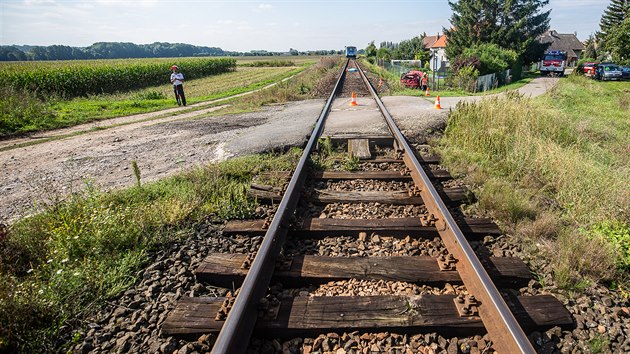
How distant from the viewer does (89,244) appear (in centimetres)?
328

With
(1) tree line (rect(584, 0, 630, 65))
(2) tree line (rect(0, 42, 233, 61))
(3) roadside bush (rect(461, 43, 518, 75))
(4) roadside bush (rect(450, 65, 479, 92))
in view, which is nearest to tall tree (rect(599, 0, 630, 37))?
(1) tree line (rect(584, 0, 630, 65))

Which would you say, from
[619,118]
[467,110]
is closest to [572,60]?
[619,118]

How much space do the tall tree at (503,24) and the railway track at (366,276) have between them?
4298 centimetres

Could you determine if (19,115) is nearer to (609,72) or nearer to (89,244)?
(89,244)

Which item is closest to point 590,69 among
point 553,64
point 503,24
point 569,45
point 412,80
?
point 553,64

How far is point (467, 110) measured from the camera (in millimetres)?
7195

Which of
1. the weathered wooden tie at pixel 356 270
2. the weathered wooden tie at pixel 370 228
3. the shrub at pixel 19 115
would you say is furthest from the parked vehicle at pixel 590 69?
the shrub at pixel 19 115

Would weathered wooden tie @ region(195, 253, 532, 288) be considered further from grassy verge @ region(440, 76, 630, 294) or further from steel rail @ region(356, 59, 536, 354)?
grassy verge @ region(440, 76, 630, 294)

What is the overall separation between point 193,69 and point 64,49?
456 feet

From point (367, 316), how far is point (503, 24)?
4834cm

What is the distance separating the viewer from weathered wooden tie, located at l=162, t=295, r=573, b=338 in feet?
7.39

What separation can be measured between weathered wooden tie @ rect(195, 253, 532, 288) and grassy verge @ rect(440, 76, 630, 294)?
0.38m

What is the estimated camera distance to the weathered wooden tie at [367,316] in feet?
7.39

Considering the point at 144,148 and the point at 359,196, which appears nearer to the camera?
the point at 359,196
